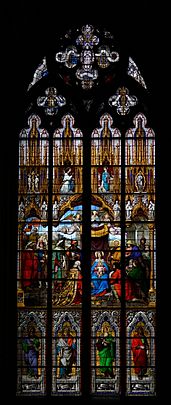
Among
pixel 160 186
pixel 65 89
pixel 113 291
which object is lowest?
pixel 113 291

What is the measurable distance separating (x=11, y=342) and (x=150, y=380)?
4.95 feet

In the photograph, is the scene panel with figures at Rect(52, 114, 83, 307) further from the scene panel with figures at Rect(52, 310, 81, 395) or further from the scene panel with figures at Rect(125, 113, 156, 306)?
the scene panel with figures at Rect(125, 113, 156, 306)

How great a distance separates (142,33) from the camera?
1494 cm

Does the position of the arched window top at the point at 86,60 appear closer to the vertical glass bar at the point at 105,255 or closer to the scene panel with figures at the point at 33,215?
the vertical glass bar at the point at 105,255

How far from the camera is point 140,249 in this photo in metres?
14.5

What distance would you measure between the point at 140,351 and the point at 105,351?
37 centimetres

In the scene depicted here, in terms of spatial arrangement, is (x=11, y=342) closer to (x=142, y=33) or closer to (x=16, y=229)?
(x=16, y=229)

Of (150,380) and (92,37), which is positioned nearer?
(150,380)

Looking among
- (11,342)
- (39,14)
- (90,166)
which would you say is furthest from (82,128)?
(11,342)

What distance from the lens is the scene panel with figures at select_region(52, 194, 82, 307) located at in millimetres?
14430

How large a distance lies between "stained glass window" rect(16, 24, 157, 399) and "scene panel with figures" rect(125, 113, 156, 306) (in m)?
0.01

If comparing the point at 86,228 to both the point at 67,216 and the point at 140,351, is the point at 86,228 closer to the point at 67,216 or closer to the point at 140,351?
the point at 67,216

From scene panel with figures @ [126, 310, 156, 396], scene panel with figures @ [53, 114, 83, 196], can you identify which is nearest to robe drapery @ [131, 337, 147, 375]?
scene panel with figures @ [126, 310, 156, 396]

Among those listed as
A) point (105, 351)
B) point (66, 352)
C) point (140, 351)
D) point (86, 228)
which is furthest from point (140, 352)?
point (86, 228)
